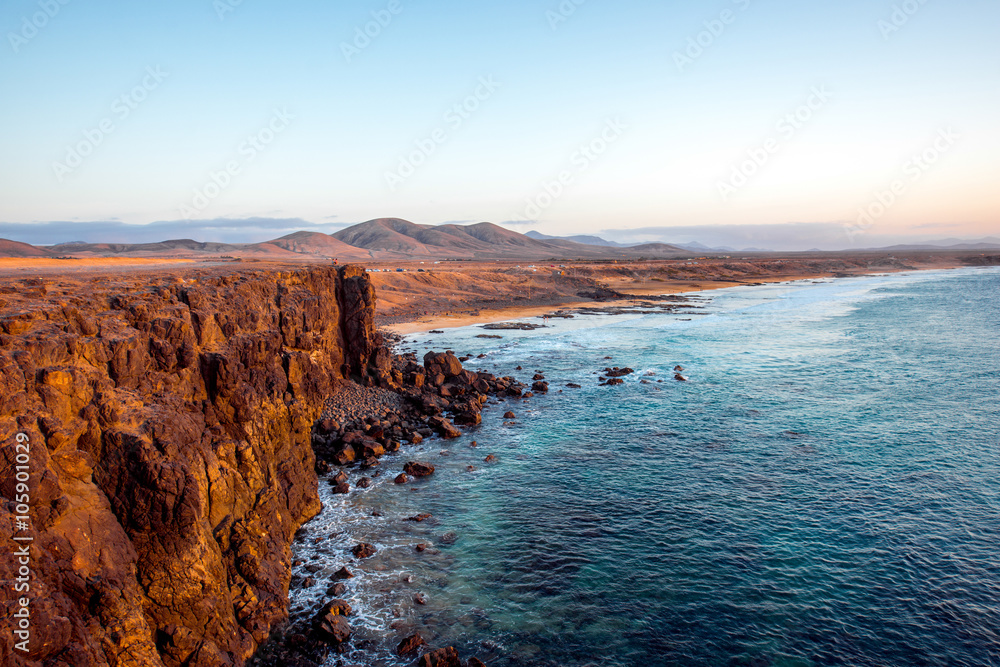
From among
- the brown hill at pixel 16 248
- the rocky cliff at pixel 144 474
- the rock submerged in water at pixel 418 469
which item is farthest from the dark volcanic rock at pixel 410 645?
the brown hill at pixel 16 248

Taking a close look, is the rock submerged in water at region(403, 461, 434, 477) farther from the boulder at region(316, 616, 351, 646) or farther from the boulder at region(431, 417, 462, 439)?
the boulder at region(316, 616, 351, 646)

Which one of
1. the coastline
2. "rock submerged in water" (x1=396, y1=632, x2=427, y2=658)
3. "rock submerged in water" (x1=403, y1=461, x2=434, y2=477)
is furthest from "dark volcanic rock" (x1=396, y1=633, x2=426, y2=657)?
the coastline

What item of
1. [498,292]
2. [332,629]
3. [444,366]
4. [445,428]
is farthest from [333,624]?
[498,292]

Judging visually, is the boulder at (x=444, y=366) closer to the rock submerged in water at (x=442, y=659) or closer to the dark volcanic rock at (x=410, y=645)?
the dark volcanic rock at (x=410, y=645)

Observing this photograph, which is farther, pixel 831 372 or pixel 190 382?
pixel 831 372

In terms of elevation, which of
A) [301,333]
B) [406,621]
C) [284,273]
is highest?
[284,273]

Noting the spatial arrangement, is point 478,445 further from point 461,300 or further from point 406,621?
point 461,300

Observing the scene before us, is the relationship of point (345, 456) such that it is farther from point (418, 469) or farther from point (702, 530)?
point (702, 530)

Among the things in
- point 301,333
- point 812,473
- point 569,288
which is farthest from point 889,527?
point 569,288
